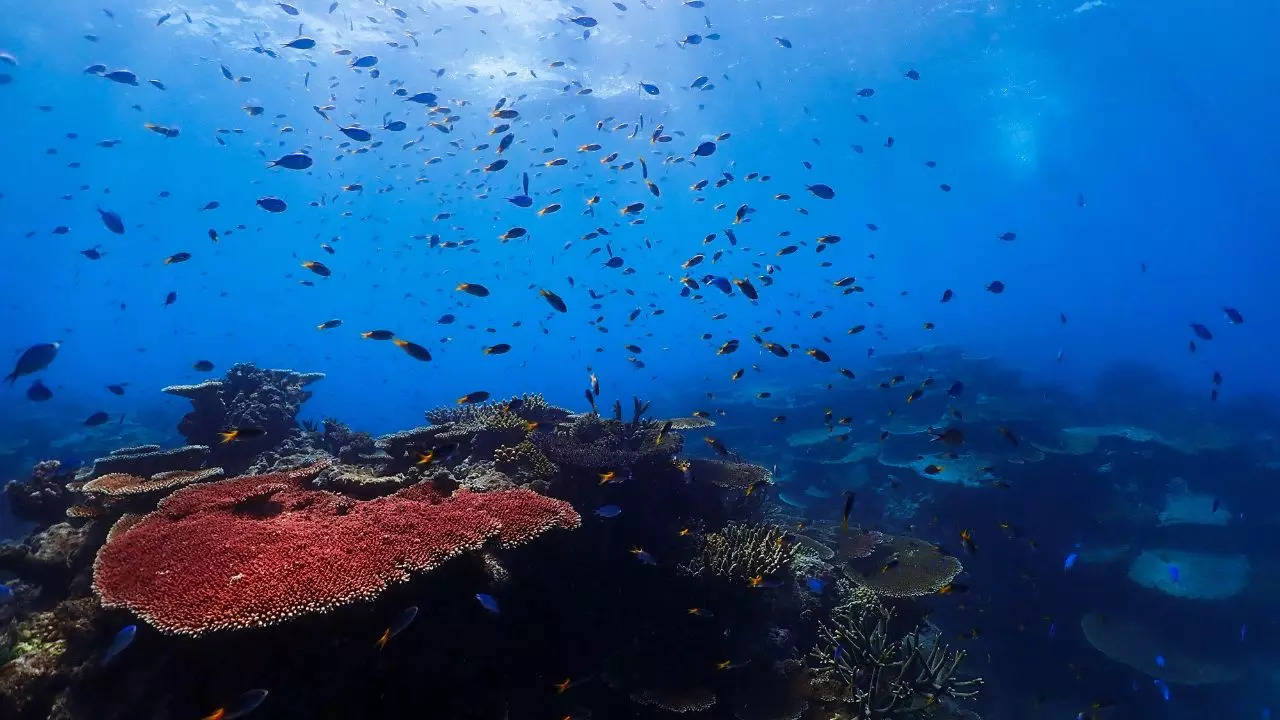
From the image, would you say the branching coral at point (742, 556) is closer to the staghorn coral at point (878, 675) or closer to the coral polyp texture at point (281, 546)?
the staghorn coral at point (878, 675)

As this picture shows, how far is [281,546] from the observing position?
4.25 metres

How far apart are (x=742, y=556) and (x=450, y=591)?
3.40 m

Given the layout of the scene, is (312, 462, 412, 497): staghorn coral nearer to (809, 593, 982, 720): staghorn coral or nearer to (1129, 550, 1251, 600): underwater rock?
(809, 593, 982, 720): staghorn coral

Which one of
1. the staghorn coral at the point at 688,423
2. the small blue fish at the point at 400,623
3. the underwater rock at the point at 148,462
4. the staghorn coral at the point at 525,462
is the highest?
the small blue fish at the point at 400,623

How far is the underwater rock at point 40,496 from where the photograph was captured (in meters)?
7.49

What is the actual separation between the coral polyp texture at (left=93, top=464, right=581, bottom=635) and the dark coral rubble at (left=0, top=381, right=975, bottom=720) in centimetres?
2

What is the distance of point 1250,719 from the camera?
36.9 ft

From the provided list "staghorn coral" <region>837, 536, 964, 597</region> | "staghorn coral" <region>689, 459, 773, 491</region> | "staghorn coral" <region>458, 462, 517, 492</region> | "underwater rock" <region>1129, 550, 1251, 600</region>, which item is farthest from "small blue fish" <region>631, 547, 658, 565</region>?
"underwater rock" <region>1129, 550, 1251, 600</region>

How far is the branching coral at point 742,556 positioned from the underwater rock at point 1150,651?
384 inches

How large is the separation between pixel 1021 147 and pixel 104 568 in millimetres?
81376

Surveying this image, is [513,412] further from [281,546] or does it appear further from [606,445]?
[281,546]

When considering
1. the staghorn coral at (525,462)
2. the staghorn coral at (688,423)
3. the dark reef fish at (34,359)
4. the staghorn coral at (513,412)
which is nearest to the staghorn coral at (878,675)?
the staghorn coral at (688,423)

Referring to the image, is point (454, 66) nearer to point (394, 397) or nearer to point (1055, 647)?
point (1055, 647)

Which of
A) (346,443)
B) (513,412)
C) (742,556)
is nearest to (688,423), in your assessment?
(513,412)
